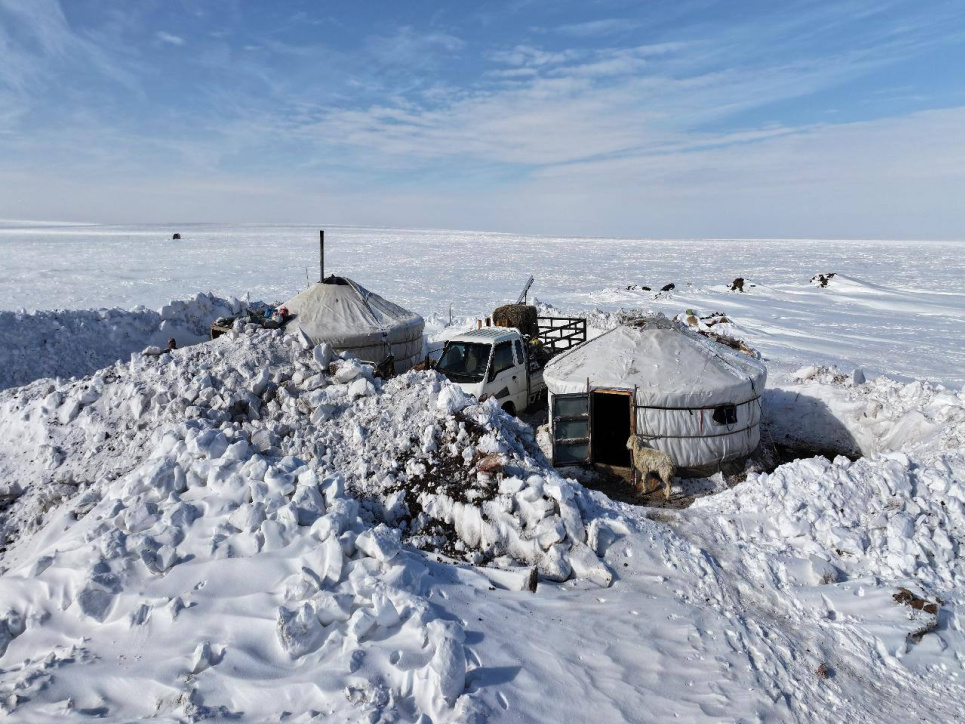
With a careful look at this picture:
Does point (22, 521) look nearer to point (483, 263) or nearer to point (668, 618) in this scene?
point (668, 618)

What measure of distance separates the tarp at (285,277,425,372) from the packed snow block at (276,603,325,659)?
32.3 feet

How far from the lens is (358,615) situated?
4.28 meters

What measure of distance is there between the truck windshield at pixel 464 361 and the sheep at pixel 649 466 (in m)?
3.08

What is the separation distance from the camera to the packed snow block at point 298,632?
419cm

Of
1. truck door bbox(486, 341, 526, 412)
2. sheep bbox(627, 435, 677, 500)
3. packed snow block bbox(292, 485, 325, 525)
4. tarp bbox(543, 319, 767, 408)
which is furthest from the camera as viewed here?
truck door bbox(486, 341, 526, 412)

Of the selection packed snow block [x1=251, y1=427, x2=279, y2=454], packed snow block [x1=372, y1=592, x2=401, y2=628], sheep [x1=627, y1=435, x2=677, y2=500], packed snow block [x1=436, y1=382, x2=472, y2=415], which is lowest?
sheep [x1=627, y1=435, x2=677, y2=500]

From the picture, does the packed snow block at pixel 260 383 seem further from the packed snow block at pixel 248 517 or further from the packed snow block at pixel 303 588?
the packed snow block at pixel 303 588

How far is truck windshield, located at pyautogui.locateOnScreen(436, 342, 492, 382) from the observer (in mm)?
11523

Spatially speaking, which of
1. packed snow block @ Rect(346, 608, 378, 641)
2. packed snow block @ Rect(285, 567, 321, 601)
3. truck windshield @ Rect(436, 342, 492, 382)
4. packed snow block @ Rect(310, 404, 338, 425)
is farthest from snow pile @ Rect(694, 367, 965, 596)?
packed snow block @ Rect(310, 404, 338, 425)

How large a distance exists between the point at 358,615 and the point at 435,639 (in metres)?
0.55

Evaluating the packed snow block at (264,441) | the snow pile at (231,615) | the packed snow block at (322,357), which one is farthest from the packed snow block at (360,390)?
the snow pile at (231,615)

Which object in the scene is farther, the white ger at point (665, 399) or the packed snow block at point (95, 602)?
the white ger at point (665, 399)

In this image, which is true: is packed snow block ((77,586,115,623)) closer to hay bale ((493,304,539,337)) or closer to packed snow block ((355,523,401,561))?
packed snow block ((355,523,401,561))

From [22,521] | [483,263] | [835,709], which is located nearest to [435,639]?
[835,709]
